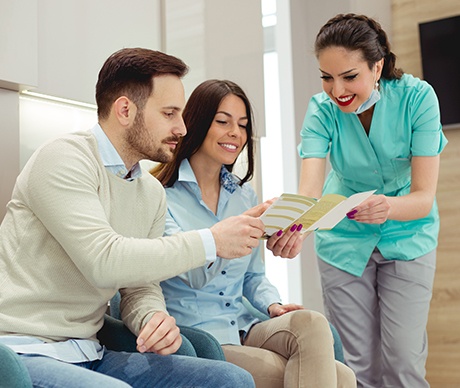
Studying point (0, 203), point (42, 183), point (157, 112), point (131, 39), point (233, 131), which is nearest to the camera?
point (42, 183)

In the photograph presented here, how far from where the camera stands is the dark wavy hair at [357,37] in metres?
2.22

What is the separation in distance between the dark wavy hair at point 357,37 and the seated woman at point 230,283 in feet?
1.23

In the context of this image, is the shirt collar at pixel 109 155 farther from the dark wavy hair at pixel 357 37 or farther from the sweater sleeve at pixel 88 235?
the dark wavy hair at pixel 357 37

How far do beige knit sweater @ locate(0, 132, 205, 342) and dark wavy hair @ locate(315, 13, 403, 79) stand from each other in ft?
3.41

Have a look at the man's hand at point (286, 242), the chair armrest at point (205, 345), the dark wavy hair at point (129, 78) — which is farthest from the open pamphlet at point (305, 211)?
the dark wavy hair at point (129, 78)

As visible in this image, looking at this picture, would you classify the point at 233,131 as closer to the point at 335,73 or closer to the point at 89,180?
the point at 335,73

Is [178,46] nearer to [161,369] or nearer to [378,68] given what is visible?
[378,68]

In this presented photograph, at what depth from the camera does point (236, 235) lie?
61.2 inches

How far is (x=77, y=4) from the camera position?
2.22 metres

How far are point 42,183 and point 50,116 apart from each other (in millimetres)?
809

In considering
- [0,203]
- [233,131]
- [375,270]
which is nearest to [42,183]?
[0,203]

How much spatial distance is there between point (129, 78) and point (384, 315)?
1.36m

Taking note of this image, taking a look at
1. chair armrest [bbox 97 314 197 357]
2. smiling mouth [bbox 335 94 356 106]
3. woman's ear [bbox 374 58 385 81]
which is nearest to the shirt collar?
chair armrest [bbox 97 314 197 357]

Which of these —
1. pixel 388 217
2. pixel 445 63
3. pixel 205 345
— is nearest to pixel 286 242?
pixel 205 345
